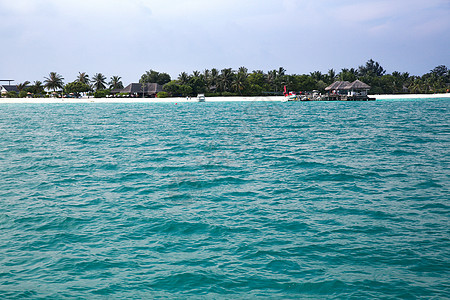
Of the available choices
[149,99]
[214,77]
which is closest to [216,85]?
[214,77]

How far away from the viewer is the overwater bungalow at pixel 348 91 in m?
145

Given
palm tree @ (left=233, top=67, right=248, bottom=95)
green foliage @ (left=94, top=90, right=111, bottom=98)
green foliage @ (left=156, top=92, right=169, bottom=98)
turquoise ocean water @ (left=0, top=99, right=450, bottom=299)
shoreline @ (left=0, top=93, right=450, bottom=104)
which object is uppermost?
palm tree @ (left=233, top=67, right=248, bottom=95)

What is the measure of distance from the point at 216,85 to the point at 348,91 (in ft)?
167

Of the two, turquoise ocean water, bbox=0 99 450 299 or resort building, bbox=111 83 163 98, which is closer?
turquoise ocean water, bbox=0 99 450 299

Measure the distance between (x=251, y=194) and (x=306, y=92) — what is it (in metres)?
152

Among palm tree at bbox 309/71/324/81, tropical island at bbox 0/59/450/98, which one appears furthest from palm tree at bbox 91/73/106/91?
palm tree at bbox 309/71/324/81

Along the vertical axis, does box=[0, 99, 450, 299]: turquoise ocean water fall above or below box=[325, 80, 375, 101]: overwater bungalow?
below

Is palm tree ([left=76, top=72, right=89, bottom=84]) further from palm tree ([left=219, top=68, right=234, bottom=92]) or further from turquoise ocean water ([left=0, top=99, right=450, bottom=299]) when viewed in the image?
turquoise ocean water ([left=0, top=99, right=450, bottom=299])

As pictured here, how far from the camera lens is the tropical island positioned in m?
150

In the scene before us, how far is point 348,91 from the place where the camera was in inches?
6053

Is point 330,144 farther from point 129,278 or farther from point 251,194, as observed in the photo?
point 129,278

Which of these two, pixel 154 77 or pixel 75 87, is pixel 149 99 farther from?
pixel 75 87

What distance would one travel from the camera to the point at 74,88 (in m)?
156

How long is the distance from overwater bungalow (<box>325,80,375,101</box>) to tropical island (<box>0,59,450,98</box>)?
231cm
